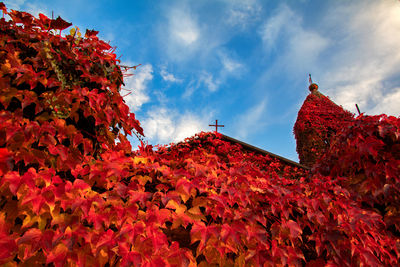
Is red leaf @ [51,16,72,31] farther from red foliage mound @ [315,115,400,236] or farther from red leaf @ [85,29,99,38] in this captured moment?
red foliage mound @ [315,115,400,236]

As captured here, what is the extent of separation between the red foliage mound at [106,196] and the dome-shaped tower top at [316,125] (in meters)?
7.75

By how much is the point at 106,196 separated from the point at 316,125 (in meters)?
10.1

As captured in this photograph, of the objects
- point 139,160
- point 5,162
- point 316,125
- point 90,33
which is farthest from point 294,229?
point 316,125

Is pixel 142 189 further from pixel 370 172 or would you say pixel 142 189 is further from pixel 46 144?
pixel 370 172

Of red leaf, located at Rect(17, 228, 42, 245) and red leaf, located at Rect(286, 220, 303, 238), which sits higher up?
red leaf, located at Rect(286, 220, 303, 238)

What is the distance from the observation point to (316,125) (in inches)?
388

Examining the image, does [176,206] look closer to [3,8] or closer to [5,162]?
[5,162]

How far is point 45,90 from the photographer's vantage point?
2.05 meters

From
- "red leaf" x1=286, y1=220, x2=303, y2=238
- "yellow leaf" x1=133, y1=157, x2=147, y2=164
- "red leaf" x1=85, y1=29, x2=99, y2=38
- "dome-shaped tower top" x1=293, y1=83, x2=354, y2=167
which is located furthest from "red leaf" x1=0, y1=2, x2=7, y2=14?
"dome-shaped tower top" x1=293, y1=83, x2=354, y2=167

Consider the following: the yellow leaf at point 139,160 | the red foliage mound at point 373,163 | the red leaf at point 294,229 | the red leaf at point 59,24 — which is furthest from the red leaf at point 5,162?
the red foliage mound at point 373,163

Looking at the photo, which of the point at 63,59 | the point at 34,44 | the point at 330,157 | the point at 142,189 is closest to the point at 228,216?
the point at 142,189

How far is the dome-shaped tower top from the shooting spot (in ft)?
31.3

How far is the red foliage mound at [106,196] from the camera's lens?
5.20 ft

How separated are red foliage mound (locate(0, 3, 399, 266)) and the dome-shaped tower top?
7745mm
